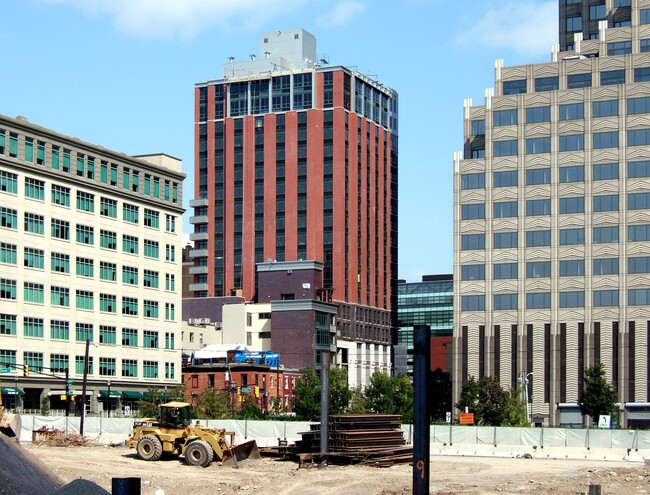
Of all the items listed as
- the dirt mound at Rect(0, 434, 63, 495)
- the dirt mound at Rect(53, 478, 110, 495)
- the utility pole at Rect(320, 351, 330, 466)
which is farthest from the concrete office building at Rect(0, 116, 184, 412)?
the dirt mound at Rect(53, 478, 110, 495)

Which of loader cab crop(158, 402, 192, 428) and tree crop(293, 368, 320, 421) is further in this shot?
tree crop(293, 368, 320, 421)

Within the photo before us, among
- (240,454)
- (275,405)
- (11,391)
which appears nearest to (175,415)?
(240,454)

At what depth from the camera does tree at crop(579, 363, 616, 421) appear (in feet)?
367

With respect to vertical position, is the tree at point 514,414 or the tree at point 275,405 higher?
the tree at point 514,414

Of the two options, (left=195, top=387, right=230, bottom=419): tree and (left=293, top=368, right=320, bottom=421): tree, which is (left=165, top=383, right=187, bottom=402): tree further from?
(left=293, top=368, right=320, bottom=421): tree

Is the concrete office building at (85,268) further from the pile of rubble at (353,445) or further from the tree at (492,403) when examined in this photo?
the pile of rubble at (353,445)

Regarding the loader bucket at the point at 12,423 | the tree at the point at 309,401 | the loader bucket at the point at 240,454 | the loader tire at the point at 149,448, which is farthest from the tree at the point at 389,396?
the loader bucket at the point at 12,423

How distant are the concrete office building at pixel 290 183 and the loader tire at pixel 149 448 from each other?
127 m

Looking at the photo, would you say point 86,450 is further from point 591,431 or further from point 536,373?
point 536,373

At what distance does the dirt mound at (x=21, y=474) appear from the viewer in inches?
1324

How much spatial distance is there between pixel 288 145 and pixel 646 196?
78.9m

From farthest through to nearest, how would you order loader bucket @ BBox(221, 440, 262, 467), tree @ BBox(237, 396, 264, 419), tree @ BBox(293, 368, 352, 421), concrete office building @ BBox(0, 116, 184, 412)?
tree @ BBox(293, 368, 352, 421) < tree @ BBox(237, 396, 264, 419) < concrete office building @ BBox(0, 116, 184, 412) < loader bucket @ BBox(221, 440, 262, 467)

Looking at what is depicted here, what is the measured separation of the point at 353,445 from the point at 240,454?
21.4 ft

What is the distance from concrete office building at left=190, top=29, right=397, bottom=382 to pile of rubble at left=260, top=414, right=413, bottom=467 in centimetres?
12393
